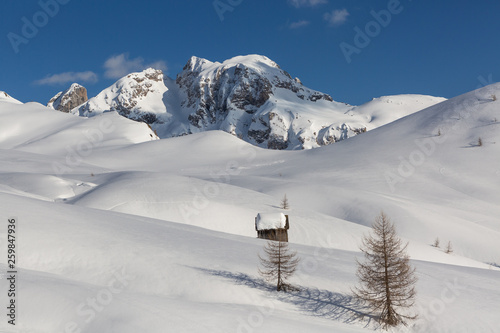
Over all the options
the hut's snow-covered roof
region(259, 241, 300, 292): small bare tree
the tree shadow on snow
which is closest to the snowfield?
the tree shadow on snow

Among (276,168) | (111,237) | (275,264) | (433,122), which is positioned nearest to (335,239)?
(275,264)

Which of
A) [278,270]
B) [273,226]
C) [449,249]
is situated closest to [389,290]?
[278,270]

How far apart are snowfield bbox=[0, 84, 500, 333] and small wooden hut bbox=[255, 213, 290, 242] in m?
1.07

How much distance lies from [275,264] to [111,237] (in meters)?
6.38

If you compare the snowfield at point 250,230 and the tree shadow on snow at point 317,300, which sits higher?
the snowfield at point 250,230

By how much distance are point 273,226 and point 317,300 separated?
27.0 feet

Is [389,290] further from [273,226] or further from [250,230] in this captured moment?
[250,230]

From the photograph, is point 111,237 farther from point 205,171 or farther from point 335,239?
point 205,171

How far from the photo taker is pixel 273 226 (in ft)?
67.9

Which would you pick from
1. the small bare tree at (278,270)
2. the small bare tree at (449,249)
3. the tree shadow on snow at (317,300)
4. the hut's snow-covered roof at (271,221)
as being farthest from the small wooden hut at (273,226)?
the small bare tree at (449,249)

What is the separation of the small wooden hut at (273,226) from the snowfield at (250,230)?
1069 millimetres

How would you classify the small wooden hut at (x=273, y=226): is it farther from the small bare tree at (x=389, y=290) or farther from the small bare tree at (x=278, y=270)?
the small bare tree at (x=389, y=290)

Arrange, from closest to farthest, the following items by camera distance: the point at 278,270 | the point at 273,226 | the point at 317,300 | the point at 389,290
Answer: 1. the point at 389,290
2. the point at 317,300
3. the point at 278,270
4. the point at 273,226

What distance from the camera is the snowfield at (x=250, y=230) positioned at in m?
10.2
